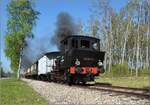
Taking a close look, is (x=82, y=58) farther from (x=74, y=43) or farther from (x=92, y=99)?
(x=92, y=99)

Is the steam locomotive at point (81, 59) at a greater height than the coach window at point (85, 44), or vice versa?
the coach window at point (85, 44)

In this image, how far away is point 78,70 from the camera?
1035 inches

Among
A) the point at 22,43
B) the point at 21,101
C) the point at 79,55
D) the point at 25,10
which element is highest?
the point at 25,10

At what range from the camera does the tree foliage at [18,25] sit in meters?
50.2

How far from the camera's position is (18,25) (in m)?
51.4

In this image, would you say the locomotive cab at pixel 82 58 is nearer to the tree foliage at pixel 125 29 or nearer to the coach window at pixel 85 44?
the coach window at pixel 85 44

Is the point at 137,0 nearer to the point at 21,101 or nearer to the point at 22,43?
the point at 22,43

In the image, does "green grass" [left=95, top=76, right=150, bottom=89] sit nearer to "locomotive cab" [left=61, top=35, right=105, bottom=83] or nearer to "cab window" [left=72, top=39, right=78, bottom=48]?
"locomotive cab" [left=61, top=35, right=105, bottom=83]

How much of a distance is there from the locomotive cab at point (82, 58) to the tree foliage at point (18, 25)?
78.0 ft

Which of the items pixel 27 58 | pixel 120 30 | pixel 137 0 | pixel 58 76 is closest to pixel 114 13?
pixel 120 30

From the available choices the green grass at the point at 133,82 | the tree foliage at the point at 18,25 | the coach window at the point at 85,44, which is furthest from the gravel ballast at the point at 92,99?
the tree foliage at the point at 18,25

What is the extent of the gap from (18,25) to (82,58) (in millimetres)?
26450

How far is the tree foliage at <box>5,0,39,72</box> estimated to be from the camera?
50250mm

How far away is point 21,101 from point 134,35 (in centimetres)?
5281
